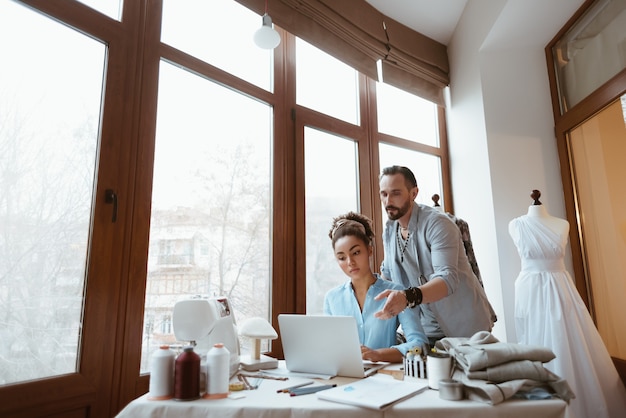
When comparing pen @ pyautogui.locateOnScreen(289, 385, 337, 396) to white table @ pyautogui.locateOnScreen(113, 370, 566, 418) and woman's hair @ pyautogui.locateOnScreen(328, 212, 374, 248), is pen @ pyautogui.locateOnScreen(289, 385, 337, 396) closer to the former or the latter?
white table @ pyautogui.locateOnScreen(113, 370, 566, 418)

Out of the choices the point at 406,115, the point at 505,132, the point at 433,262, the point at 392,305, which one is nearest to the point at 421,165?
the point at 406,115

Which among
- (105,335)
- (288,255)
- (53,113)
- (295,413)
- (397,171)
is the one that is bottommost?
(295,413)

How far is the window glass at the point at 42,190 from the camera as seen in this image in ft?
5.03

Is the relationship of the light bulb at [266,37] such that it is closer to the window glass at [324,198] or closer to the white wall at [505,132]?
the window glass at [324,198]

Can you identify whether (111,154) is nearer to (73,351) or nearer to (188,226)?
(188,226)

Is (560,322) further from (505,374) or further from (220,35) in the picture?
(220,35)

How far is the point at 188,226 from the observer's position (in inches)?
83.0

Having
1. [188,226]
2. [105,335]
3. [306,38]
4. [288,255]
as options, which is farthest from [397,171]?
[105,335]

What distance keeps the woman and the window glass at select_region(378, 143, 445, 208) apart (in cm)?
155

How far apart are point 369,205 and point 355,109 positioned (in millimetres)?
775

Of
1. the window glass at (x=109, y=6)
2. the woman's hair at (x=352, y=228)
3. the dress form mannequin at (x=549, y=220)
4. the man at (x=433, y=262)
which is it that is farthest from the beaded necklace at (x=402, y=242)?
the window glass at (x=109, y=6)

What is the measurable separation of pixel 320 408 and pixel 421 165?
9.36 ft

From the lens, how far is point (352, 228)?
1880 millimetres

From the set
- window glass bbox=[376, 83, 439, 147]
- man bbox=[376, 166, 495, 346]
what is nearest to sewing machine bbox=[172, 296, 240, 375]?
man bbox=[376, 166, 495, 346]
